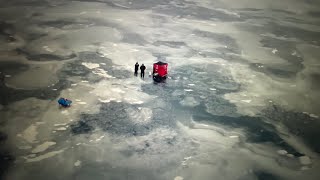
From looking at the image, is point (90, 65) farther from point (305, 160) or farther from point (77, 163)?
point (305, 160)

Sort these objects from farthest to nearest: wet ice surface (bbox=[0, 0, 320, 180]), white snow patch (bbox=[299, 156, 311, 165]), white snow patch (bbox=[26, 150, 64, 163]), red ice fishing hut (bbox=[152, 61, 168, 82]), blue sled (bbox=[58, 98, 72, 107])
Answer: red ice fishing hut (bbox=[152, 61, 168, 82]) → blue sled (bbox=[58, 98, 72, 107]) → white snow patch (bbox=[299, 156, 311, 165]) → wet ice surface (bbox=[0, 0, 320, 180]) → white snow patch (bbox=[26, 150, 64, 163])

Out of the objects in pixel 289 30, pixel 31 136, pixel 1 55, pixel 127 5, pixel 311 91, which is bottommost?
pixel 31 136

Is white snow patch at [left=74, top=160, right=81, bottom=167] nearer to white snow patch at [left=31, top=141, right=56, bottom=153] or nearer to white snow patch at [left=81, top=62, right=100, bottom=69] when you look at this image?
white snow patch at [left=31, top=141, right=56, bottom=153]

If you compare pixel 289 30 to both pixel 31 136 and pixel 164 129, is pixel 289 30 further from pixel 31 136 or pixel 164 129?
pixel 31 136

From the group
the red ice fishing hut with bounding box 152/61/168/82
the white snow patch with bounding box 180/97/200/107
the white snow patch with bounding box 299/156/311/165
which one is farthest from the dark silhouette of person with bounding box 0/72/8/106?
the white snow patch with bounding box 299/156/311/165

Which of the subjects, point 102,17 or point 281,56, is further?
point 102,17

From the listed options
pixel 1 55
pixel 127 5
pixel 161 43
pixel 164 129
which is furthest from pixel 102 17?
pixel 164 129

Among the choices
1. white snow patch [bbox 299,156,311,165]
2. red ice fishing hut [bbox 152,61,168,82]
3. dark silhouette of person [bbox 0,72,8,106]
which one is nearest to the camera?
white snow patch [bbox 299,156,311,165]
